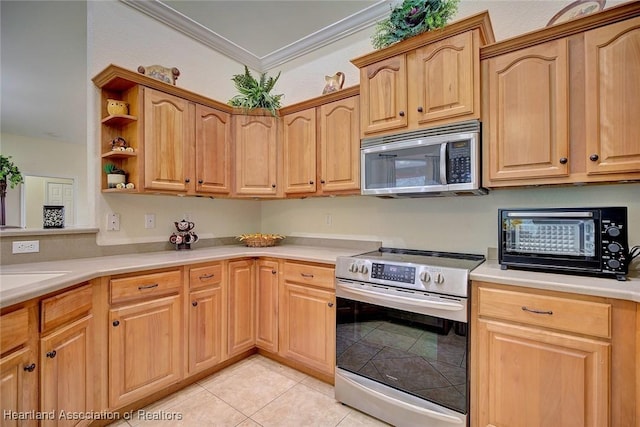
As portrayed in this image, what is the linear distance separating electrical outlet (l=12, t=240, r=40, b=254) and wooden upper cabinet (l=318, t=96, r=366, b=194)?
6.39ft

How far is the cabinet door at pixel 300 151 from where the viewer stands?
8.36 feet

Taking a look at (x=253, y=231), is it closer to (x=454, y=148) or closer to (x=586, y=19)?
(x=454, y=148)

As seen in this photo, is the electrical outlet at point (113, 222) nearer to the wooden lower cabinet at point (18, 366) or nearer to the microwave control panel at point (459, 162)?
the wooden lower cabinet at point (18, 366)

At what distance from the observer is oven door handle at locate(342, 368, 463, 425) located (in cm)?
155

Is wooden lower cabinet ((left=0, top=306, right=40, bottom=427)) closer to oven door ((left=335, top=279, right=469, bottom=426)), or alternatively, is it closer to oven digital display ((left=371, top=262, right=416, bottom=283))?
oven door ((left=335, top=279, right=469, bottom=426))

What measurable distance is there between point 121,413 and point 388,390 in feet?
5.25

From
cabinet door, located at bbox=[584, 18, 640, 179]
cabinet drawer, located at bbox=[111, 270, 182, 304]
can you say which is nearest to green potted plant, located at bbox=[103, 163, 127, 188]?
cabinet drawer, located at bbox=[111, 270, 182, 304]

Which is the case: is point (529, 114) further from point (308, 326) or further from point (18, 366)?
point (18, 366)

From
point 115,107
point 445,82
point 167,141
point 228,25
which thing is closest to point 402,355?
point 445,82

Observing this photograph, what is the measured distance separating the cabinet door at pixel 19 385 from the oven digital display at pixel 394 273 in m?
1.66

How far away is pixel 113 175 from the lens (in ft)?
7.06

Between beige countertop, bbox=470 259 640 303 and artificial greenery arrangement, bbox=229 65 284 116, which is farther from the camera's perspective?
artificial greenery arrangement, bbox=229 65 284 116

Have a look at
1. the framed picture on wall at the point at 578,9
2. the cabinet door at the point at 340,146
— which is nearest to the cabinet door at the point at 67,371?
the cabinet door at the point at 340,146

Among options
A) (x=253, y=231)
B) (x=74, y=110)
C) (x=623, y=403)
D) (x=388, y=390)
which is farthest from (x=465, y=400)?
(x=74, y=110)
